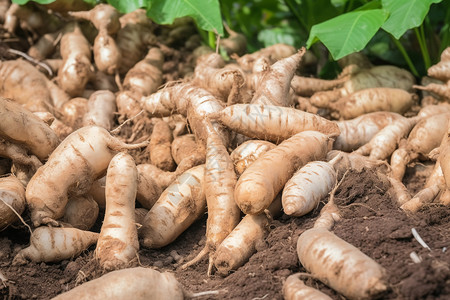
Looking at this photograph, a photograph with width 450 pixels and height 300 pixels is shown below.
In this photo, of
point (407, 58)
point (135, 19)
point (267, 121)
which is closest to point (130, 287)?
point (267, 121)

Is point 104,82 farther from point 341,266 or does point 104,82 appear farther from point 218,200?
point 341,266

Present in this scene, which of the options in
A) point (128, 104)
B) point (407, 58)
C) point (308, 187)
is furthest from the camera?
point (407, 58)

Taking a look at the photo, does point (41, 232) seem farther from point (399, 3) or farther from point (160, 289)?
point (399, 3)

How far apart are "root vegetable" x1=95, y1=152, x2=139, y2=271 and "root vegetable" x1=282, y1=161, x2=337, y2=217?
0.78 meters

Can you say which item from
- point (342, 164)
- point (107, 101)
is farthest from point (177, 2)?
point (342, 164)

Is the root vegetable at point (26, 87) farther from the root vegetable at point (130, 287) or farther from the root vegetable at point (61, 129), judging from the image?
the root vegetable at point (130, 287)

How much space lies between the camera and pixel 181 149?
10.6ft

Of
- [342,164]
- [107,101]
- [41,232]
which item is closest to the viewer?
[41,232]

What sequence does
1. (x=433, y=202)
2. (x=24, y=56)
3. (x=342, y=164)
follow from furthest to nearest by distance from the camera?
1. (x=24, y=56)
2. (x=342, y=164)
3. (x=433, y=202)

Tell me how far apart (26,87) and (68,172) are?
1.58 metres

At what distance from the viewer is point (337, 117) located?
3.85 metres

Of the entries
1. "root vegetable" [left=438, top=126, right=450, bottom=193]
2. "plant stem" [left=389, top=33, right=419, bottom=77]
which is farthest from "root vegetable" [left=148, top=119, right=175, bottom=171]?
"plant stem" [left=389, top=33, right=419, bottom=77]

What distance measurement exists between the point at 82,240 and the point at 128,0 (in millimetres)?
2136

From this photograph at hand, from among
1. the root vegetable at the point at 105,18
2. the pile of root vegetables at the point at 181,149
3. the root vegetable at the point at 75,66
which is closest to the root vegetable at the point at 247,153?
the pile of root vegetables at the point at 181,149
